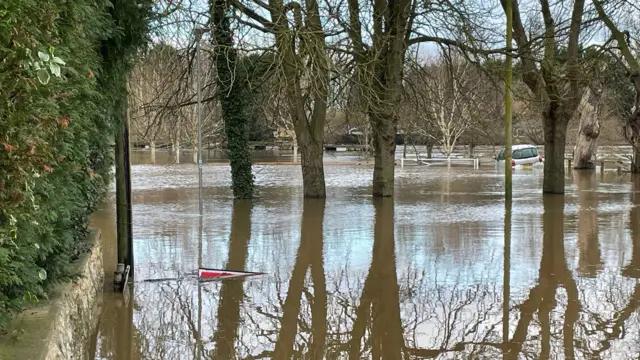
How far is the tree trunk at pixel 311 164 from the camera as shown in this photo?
1708 centimetres

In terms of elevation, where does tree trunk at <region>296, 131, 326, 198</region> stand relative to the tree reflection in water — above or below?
above

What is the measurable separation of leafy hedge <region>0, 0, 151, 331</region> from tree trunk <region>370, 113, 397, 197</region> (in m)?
12.2

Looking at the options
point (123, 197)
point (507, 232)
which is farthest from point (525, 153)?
point (123, 197)

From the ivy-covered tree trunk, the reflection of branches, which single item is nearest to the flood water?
the reflection of branches

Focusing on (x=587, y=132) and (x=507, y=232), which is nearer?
(x=507, y=232)

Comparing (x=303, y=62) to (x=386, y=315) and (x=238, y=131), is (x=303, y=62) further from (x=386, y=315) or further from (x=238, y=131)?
(x=386, y=315)

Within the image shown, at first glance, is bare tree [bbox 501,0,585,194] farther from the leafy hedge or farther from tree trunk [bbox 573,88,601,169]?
tree trunk [bbox 573,88,601,169]

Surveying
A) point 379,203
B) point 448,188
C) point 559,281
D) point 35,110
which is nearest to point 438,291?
point 559,281

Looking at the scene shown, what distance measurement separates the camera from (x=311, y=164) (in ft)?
56.6

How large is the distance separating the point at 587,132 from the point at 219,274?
2977 cm

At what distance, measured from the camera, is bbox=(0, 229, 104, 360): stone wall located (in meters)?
3.58

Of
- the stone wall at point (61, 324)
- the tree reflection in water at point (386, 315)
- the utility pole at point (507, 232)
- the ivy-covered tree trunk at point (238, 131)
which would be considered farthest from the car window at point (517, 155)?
the stone wall at point (61, 324)

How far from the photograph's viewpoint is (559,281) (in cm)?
767

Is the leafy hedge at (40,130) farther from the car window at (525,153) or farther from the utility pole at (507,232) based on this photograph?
the car window at (525,153)
